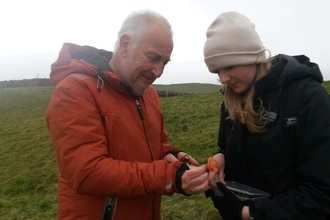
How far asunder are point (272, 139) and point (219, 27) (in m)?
1.01

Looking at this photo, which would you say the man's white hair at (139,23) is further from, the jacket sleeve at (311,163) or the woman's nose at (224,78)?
the jacket sleeve at (311,163)

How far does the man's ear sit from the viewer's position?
2.74 meters

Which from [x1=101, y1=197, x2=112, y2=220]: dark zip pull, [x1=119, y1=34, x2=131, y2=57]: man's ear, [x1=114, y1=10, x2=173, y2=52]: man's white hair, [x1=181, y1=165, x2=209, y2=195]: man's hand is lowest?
[x1=101, y1=197, x2=112, y2=220]: dark zip pull

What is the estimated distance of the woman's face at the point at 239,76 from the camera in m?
2.60

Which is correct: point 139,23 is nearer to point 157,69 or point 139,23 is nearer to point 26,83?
point 157,69

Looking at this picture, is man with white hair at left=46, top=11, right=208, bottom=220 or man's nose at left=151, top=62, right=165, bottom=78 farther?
man's nose at left=151, top=62, right=165, bottom=78

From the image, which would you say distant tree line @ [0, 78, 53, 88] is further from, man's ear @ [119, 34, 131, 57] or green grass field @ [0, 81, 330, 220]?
man's ear @ [119, 34, 131, 57]

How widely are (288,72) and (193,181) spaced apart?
111 centimetres

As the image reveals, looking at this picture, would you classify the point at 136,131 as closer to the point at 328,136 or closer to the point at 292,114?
the point at 292,114

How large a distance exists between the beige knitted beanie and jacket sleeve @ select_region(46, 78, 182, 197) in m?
0.99

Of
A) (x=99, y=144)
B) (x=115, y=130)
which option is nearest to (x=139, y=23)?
(x=115, y=130)

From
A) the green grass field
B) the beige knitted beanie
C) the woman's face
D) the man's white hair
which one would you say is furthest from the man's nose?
the green grass field

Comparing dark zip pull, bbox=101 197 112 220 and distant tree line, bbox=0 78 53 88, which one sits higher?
distant tree line, bbox=0 78 53 88

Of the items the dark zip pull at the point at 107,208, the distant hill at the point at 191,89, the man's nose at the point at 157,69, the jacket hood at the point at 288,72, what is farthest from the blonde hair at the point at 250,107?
the distant hill at the point at 191,89
